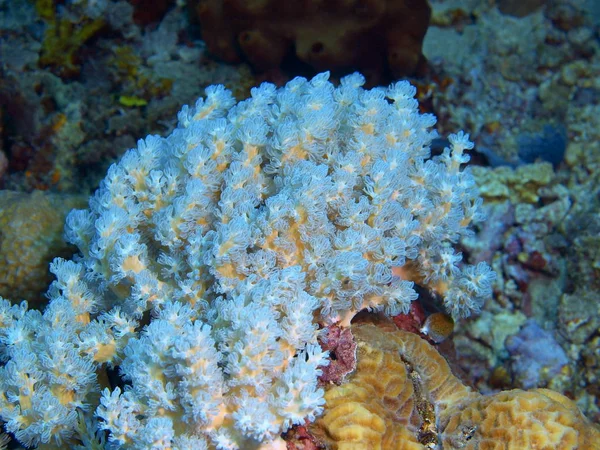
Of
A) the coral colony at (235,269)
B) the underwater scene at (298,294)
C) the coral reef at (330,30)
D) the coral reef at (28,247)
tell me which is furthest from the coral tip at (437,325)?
the coral reef at (330,30)

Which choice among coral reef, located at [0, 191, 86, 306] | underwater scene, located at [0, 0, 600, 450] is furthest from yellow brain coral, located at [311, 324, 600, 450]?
coral reef, located at [0, 191, 86, 306]

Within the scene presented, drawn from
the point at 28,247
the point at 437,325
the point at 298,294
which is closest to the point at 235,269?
the point at 298,294

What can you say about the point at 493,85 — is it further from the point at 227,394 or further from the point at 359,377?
the point at 227,394

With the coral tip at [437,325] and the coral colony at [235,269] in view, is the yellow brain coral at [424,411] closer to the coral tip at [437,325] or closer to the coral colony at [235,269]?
the coral colony at [235,269]

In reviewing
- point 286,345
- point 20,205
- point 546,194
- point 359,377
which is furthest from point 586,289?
point 20,205

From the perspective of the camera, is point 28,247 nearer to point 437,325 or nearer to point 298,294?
point 298,294

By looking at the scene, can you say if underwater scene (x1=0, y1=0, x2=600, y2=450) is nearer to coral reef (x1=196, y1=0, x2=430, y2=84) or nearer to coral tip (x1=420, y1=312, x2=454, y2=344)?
coral tip (x1=420, y1=312, x2=454, y2=344)
